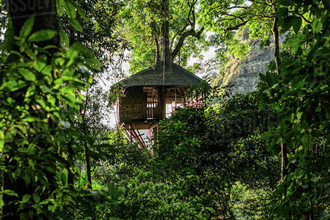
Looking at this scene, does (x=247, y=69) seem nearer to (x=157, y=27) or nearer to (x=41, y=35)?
(x=157, y=27)

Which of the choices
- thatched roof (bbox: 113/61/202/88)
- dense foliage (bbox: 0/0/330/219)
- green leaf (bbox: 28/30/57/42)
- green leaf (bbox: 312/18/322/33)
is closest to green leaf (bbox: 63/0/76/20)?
dense foliage (bbox: 0/0/330/219)

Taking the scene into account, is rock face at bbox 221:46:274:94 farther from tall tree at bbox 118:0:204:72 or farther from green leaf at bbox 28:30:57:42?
green leaf at bbox 28:30:57:42

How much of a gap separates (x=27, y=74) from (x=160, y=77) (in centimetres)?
1218

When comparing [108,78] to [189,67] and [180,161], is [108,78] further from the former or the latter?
[189,67]

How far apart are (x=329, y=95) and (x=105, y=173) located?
828 cm

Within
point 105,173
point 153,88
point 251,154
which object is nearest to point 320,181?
point 251,154

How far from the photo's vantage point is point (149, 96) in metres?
16.2

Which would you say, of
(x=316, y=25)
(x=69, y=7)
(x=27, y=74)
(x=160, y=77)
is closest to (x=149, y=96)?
(x=160, y=77)

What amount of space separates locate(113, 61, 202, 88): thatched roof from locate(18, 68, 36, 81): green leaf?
1135 centimetres

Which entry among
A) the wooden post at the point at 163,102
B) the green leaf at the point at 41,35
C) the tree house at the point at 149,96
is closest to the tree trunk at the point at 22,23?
the green leaf at the point at 41,35

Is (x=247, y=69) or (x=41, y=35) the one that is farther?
(x=247, y=69)

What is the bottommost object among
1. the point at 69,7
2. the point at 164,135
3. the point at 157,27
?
the point at 164,135

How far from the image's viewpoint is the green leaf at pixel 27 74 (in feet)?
3.06

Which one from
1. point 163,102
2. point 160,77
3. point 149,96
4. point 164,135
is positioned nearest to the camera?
point 164,135
